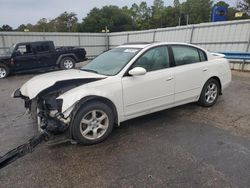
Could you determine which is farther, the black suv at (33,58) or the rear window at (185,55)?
the black suv at (33,58)

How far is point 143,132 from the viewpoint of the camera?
396 centimetres

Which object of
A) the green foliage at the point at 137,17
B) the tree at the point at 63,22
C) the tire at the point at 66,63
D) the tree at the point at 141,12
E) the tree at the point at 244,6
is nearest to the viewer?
the tire at the point at 66,63

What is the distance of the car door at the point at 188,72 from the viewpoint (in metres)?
4.43

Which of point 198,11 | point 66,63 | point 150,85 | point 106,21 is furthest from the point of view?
point 198,11

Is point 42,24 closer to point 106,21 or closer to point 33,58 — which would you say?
point 106,21

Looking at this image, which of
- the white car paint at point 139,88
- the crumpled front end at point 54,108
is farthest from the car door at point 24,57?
the crumpled front end at point 54,108

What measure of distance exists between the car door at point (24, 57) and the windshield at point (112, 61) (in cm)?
813

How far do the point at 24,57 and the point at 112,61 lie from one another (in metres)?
8.80

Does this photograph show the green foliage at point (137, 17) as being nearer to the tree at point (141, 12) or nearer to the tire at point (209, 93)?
the tree at point (141, 12)

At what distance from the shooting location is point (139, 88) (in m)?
3.85

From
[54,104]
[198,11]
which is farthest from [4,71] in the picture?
[198,11]

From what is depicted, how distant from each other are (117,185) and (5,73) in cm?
1093

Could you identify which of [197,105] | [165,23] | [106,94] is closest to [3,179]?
[106,94]

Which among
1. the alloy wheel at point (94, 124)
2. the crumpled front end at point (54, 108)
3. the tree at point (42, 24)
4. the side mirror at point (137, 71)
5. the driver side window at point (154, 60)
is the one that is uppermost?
the tree at point (42, 24)
